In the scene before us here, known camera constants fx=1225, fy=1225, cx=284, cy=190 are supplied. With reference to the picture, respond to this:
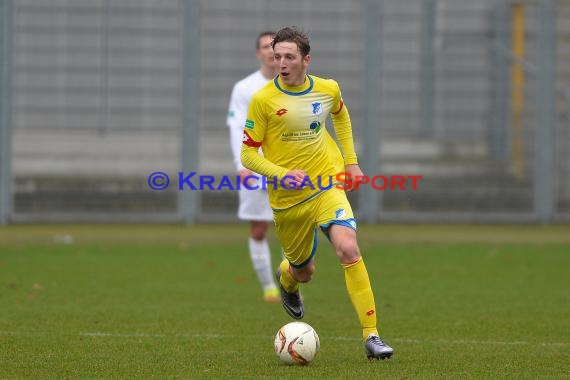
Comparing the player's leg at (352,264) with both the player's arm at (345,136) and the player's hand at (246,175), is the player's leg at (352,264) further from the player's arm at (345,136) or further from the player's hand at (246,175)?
the player's hand at (246,175)

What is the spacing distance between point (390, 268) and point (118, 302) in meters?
3.92

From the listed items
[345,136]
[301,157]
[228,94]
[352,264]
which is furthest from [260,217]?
[228,94]

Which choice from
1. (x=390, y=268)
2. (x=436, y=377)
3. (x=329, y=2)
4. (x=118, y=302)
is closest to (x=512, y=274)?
(x=390, y=268)

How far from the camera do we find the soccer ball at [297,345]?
6.96m

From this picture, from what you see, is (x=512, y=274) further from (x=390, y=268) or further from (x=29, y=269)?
(x=29, y=269)

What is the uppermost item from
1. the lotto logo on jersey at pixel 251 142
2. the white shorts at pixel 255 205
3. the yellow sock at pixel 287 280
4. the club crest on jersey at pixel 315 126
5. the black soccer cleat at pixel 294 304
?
the club crest on jersey at pixel 315 126

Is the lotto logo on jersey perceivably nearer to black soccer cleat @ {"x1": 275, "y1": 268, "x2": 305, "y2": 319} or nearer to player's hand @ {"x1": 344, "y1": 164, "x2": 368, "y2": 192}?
player's hand @ {"x1": 344, "y1": 164, "x2": 368, "y2": 192}

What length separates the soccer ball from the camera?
696 centimetres

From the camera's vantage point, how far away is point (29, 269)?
501 inches

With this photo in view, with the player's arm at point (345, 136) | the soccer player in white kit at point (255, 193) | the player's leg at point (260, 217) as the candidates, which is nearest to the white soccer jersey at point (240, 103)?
the soccer player in white kit at point (255, 193)

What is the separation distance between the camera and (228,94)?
19.4 m

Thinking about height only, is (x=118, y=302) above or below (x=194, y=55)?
below

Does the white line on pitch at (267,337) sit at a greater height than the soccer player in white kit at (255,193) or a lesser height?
lesser

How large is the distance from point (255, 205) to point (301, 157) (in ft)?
9.46
